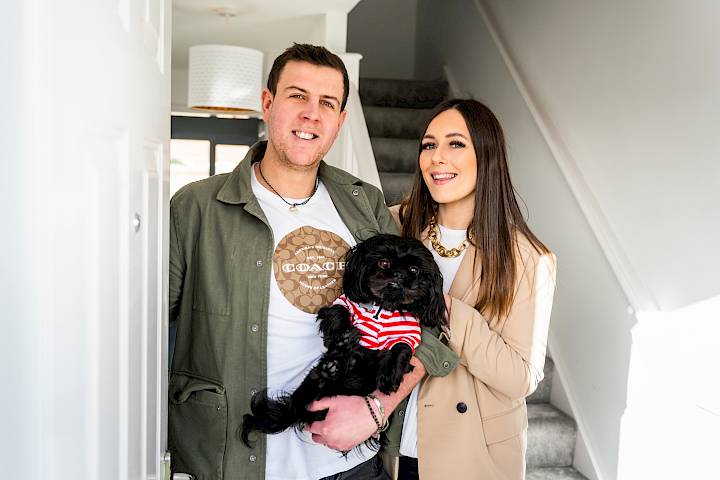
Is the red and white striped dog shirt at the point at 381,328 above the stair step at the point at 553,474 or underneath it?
above

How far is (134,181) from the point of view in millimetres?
823

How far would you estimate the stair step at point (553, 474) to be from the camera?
310 cm

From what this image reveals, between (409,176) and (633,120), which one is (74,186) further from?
(409,176)

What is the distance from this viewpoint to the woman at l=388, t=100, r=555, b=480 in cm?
163

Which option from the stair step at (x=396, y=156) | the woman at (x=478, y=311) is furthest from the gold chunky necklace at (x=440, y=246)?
the stair step at (x=396, y=156)

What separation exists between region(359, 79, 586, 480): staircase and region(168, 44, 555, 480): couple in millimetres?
1317

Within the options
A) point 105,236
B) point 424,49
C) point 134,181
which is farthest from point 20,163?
point 424,49

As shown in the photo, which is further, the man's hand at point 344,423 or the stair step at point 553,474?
the stair step at point 553,474

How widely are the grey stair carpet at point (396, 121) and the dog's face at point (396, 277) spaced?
8.86 feet

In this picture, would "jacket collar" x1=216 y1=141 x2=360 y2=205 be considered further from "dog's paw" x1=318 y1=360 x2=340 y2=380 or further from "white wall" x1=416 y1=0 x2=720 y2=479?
"white wall" x1=416 y1=0 x2=720 y2=479

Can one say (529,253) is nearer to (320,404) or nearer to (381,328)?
(381,328)

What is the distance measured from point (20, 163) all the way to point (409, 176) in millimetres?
4113

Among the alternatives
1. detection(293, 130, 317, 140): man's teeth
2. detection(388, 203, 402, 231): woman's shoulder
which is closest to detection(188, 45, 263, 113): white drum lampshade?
detection(388, 203, 402, 231): woman's shoulder

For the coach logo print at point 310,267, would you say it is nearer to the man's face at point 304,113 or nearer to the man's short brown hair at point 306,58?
the man's face at point 304,113
